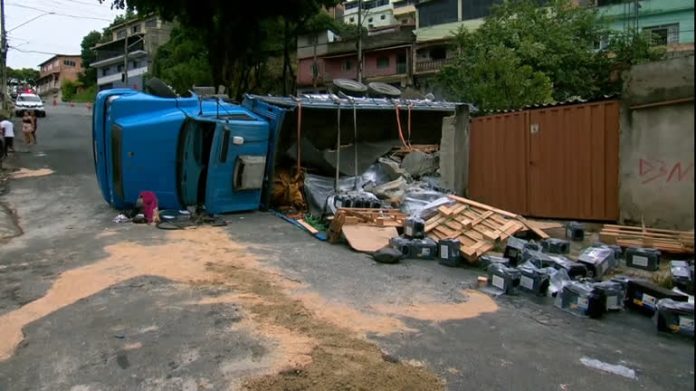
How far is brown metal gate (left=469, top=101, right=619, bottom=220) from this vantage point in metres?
8.65

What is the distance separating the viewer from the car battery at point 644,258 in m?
6.57

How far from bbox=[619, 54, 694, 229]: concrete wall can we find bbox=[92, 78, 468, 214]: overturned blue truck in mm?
3667

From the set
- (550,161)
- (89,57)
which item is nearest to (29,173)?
(550,161)

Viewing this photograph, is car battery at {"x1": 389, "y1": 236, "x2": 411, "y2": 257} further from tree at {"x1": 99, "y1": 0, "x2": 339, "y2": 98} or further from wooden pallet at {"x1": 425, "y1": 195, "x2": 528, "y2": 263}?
tree at {"x1": 99, "y1": 0, "x2": 339, "y2": 98}

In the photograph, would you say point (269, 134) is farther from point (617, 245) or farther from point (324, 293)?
point (617, 245)

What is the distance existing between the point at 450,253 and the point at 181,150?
16.8 feet

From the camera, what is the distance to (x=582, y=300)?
5.14 meters

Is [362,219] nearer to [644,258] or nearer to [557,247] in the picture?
[557,247]

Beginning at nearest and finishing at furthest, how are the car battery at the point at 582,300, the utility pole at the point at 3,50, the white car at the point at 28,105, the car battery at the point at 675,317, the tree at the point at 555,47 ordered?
the car battery at the point at 675,317, the car battery at the point at 582,300, the tree at the point at 555,47, the utility pole at the point at 3,50, the white car at the point at 28,105

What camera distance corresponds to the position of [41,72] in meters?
95.5

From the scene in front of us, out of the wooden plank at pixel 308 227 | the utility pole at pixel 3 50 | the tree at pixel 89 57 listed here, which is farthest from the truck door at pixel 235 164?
the tree at pixel 89 57

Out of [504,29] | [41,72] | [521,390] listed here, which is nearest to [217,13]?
[504,29]

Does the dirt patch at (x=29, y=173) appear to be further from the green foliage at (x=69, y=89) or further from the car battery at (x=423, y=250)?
the green foliage at (x=69, y=89)

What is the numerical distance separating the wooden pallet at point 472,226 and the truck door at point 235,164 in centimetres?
348
